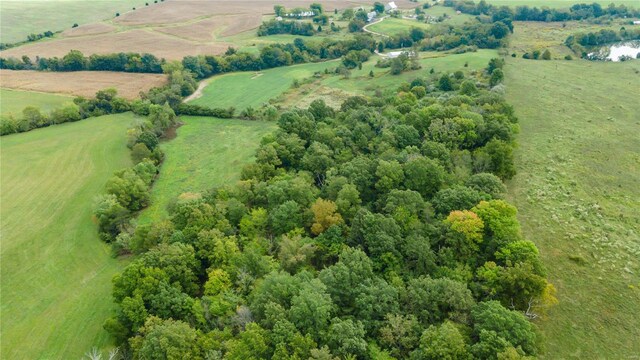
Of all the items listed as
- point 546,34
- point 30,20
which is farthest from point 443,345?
point 30,20

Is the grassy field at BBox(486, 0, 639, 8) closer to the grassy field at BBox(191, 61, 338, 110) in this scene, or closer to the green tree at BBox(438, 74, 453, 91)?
the grassy field at BBox(191, 61, 338, 110)

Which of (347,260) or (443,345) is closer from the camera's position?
(443,345)

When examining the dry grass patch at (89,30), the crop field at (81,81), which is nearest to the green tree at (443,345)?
the crop field at (81,81)

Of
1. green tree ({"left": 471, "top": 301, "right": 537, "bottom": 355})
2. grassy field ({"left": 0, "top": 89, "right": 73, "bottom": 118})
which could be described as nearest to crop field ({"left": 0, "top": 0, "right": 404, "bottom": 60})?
grassy field ({"left": 0, "top": 89, "right": 73, "bottom": 118})

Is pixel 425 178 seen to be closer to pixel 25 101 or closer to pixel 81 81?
pixel 25 101

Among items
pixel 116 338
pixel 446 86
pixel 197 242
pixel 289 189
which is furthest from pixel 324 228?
pixel 446 86
